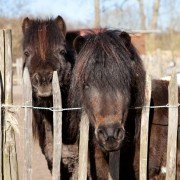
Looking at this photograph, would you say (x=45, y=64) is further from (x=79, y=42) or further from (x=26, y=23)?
(x=26, y=23)

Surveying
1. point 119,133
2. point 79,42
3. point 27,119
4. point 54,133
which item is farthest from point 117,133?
point 79,42

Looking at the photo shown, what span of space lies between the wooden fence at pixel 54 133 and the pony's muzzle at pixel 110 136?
522 millimetres

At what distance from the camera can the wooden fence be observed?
11.1ft

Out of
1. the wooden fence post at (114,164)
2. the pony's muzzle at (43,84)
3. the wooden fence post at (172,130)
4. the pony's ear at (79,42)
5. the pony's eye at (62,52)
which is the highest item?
the pony's ear at (79,42)

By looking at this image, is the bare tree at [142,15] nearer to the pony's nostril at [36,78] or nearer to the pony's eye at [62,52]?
the pony's eye at [62,52]

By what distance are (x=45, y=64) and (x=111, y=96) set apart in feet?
3.70

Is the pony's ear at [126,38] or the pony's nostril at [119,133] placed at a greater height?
the pony's ear at [126,38]

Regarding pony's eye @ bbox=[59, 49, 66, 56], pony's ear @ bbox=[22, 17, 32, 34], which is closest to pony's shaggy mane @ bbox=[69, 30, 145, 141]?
pony's eye @ bbox=[59, 49, 66, 56]

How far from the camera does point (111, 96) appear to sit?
3.11 m

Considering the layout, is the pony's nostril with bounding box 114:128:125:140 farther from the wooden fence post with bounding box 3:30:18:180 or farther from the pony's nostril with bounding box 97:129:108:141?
the wooden fence post with bounding box 3:30:18:180

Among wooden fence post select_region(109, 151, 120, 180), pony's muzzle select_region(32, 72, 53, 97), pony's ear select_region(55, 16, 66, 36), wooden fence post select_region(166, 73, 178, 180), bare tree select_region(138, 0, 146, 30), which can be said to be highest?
bare tree select_region(138, 0, 146, 30)

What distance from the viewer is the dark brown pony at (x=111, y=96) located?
9.96 ft

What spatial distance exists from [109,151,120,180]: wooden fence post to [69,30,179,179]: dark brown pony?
16cm

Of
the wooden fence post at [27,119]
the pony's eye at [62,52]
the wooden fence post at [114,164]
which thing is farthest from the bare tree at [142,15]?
the wooden fence post at [27,119]
